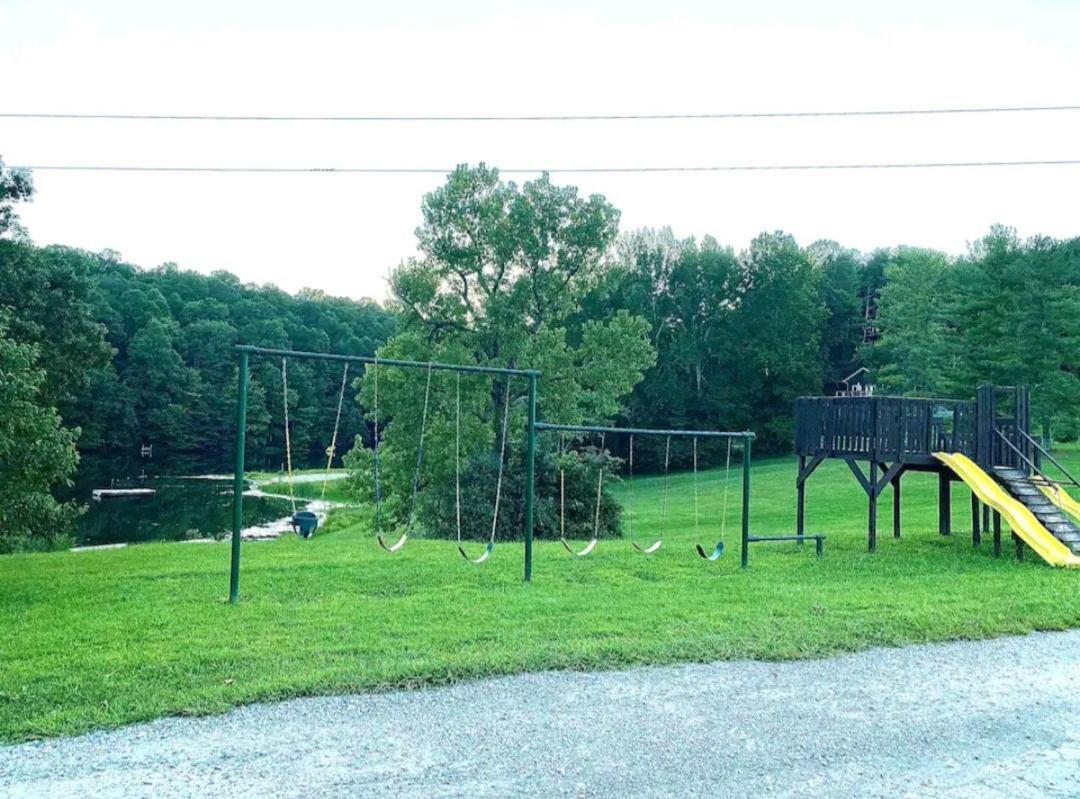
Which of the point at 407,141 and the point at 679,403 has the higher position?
the point at 407,141

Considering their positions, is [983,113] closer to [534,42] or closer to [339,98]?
[534,42]

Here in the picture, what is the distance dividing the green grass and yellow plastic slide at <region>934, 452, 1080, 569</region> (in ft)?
0.89

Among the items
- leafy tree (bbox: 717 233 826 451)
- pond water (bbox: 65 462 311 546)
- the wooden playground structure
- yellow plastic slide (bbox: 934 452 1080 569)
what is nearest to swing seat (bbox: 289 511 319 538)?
the wooden playground structure

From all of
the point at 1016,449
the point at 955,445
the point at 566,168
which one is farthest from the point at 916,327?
the point at 566,168

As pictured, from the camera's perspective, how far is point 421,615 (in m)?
7.68

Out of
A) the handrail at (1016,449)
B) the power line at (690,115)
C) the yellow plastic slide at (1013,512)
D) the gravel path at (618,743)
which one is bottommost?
the gravel path at (618,743)

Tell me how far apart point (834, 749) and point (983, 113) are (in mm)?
12388

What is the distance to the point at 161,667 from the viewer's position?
579 cm

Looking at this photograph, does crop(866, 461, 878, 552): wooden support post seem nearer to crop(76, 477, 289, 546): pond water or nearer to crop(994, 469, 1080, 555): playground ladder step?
crop(994, 469, 1080, 555): playground ladder step

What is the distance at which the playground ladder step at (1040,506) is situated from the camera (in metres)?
11.7

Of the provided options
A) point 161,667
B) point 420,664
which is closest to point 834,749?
point 420,664

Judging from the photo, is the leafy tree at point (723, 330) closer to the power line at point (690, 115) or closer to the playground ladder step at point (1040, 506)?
the power line at point (690, 115)

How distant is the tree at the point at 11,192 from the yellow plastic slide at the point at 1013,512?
18251mm

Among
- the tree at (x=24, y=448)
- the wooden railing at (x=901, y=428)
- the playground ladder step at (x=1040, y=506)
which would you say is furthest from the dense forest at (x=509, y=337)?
the playground ladder step at (x=1040, y=506)
